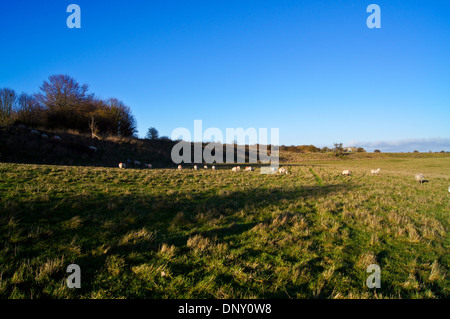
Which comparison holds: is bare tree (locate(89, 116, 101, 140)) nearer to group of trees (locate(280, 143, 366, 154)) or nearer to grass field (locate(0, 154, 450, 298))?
grass field (locate(0, 154, 450, 298))

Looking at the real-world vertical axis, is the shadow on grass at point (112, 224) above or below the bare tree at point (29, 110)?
below

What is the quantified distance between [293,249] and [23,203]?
7.85m

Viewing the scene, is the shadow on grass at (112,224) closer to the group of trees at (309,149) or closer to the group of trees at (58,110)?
the group of trees at (58,110)

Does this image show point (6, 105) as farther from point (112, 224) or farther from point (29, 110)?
point (112, 224)

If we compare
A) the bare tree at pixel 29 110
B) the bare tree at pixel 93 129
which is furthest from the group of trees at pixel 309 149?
the bare tree at pixel 29 110

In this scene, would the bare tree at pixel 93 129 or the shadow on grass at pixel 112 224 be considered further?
the bare tree at pixel 93 129

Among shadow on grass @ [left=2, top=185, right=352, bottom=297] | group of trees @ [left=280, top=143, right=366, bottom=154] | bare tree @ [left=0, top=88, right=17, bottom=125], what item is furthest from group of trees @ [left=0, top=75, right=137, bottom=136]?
group of trees @ [left=280, top=143, right=366, bottom=154]

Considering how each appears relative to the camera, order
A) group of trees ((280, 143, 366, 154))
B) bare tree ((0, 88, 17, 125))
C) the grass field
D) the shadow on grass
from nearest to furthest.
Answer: the grass field → the shadow on grass → bare tree ((0, 88, 17, 125)) → group of trees ((280, 143, 366, 154))

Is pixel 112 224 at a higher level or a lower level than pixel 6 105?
lower

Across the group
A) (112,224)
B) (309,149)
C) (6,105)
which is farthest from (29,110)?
(309,149)
